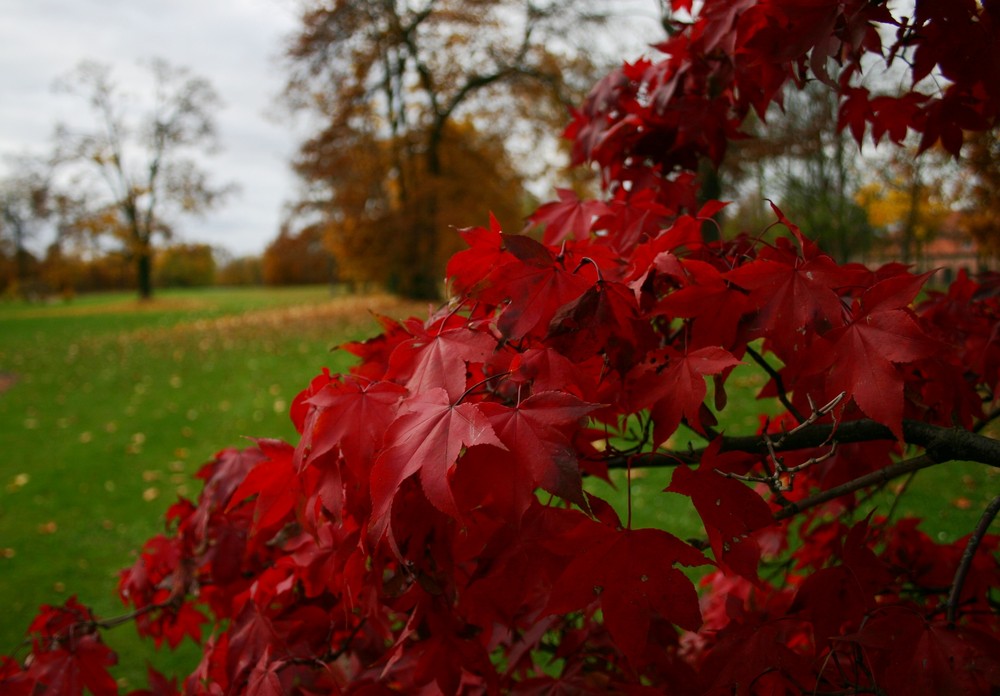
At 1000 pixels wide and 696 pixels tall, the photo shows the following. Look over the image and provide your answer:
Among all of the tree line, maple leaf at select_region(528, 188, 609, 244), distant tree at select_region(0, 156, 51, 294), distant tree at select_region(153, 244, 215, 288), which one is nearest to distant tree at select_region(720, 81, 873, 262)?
the tree line

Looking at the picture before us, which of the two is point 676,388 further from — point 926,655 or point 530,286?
point 926,655

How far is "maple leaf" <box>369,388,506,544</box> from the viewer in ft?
2.50

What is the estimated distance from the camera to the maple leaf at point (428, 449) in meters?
0.76

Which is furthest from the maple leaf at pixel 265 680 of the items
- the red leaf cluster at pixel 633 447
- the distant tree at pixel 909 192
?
the distant tree at pixel 909 192

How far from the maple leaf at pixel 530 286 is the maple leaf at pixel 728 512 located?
1.00ft

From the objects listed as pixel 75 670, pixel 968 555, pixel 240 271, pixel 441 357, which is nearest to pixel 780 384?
pixel 968 555

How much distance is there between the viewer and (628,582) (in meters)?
0.86

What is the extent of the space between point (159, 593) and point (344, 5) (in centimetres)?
1644

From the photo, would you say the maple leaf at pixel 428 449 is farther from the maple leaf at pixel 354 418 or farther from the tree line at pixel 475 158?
the tree line at pixel 475 158

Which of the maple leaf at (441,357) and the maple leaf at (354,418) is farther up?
the maple leaf at (441,357)

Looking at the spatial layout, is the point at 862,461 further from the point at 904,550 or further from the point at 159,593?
the point at 159,593

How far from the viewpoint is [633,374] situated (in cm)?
103

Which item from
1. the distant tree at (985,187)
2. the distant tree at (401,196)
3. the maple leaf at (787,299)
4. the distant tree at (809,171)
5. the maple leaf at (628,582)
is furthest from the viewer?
the distant tree at (401,196)

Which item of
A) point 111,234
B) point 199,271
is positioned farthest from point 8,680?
point 199,271
